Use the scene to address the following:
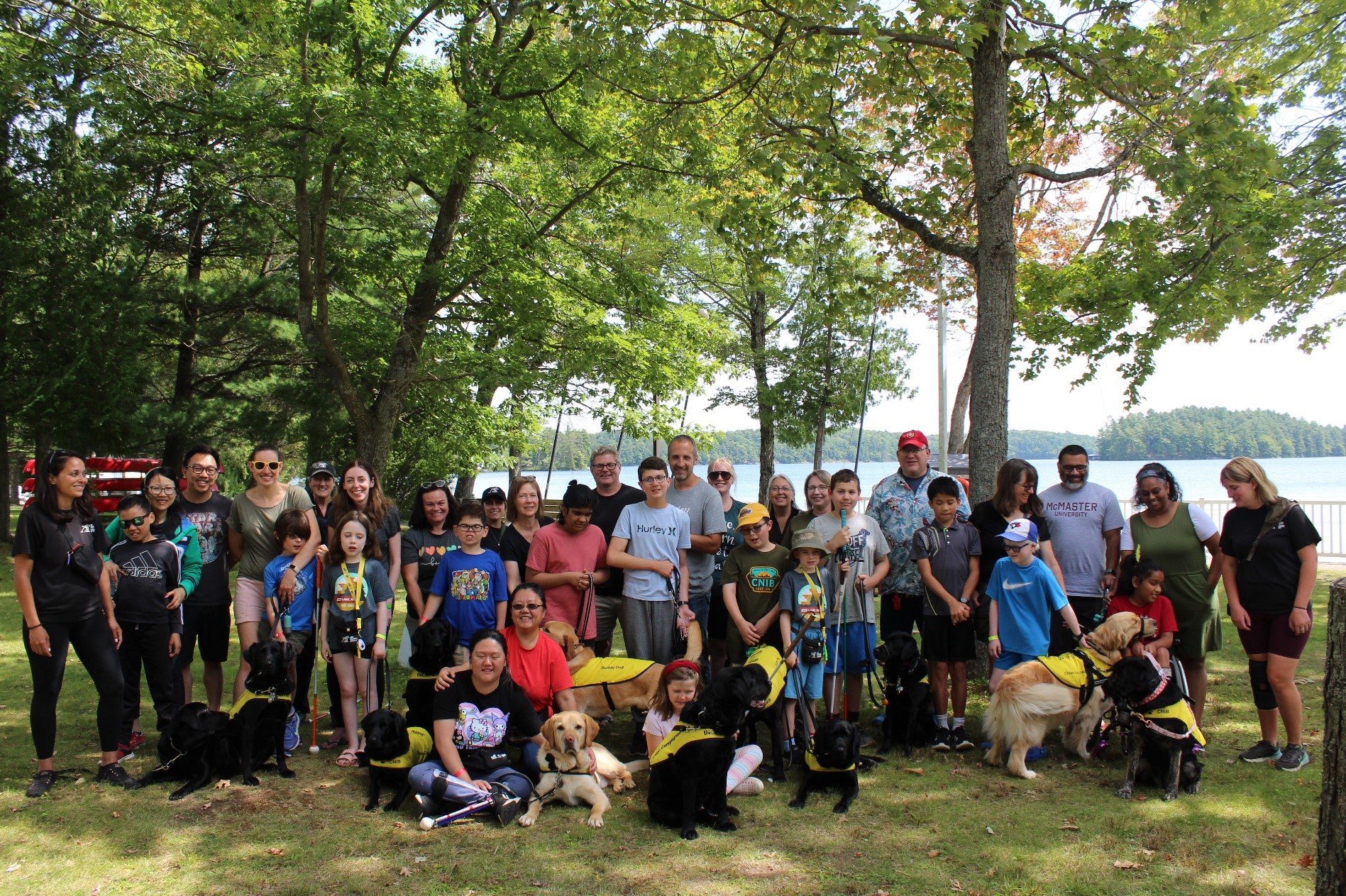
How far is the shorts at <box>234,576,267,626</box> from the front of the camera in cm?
505

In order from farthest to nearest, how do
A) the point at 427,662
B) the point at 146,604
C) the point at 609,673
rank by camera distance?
the point at 609,673 → the point at 146,604 → the point at 427,662

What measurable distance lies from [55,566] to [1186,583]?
6.16 metres

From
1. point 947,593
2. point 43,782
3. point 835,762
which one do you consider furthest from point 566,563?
point 43,782

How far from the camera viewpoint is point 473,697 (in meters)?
4.38

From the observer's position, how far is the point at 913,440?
557cm

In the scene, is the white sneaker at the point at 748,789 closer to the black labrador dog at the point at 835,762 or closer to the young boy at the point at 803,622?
the black labrador dog at the point at 835,762

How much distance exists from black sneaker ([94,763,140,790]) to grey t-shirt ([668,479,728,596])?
10.6 ft

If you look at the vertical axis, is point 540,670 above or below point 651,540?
below

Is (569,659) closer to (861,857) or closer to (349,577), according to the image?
(349,577)

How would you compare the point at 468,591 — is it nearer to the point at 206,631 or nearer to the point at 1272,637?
the point at 206,631

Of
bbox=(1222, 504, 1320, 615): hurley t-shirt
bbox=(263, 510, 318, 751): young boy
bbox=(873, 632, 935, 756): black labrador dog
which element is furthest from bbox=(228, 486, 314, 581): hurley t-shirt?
bbox=(1222, 504, 1320, 615): hurley t-shirt

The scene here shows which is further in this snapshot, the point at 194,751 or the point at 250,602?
the point at 250,602

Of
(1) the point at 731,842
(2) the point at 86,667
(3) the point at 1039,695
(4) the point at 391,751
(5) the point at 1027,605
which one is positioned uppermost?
(5) the point at 1027,605

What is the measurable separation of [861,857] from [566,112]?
10.3m
